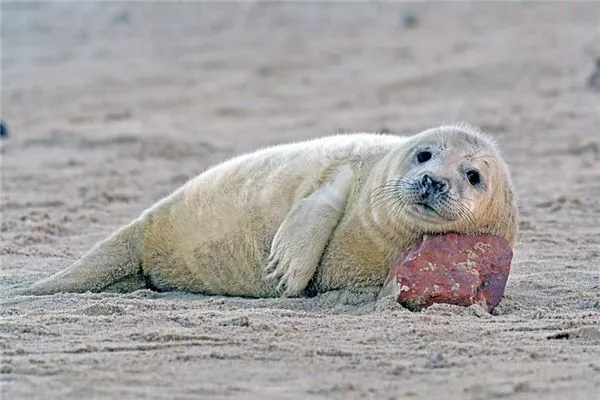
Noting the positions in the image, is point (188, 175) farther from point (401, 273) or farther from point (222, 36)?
point (222, 36)

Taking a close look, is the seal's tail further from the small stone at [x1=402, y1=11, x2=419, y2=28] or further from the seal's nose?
the small stone at [x1=402, y1=11, x2=419, y2=28]

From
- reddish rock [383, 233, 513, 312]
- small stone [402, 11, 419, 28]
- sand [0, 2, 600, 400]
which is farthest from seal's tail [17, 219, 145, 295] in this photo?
small stone [402, 11, 419, 28]

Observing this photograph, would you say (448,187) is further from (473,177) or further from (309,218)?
(309,218)

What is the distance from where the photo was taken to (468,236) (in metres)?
5.01

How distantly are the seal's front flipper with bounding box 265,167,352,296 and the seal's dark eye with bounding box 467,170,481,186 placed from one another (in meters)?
0.60

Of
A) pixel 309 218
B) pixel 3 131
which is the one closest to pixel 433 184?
pixel 309 218

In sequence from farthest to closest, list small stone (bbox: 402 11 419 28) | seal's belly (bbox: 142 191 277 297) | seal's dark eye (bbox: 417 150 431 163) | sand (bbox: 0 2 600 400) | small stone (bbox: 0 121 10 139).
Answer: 1. small stone (bbox: 402 11 419 28)
2. small stone (bbox: 0 121 10 139)
3. seal's belly (bbox: 142 191 277 297)
4. seal's dark eye (bbox: 417 150 431 163)
5. sand (bbox: 0 2 600 400)

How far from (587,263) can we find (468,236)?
121 cm

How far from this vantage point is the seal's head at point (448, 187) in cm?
491

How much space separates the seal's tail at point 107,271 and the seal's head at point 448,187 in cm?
121

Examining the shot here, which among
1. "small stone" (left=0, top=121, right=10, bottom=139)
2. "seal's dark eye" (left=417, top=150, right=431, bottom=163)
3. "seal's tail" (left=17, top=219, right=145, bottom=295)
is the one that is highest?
"seal's dark eye" (left=417, top=150, right=431, bottom=163)

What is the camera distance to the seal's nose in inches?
192

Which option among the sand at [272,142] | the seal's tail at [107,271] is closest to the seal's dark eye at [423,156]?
the sand at [272,142]

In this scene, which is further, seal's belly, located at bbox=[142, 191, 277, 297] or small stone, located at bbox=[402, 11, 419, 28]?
small stone, located at bbox=[402, 11, 419, 28]
